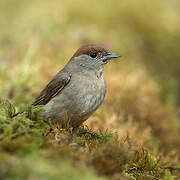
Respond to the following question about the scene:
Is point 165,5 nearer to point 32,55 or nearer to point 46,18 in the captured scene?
point 46,18

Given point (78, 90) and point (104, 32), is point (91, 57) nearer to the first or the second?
point (78, 90)

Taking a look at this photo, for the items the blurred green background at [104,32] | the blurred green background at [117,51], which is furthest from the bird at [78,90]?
the blurred green background at [104,32]

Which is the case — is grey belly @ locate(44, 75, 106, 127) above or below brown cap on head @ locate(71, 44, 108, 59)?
below

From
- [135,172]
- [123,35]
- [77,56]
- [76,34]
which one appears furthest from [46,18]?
[135,172]

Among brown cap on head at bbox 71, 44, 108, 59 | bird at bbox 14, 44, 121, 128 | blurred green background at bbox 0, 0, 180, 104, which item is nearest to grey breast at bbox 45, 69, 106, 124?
bird at bbox 14, 44, 121, 128

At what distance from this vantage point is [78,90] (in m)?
3.94

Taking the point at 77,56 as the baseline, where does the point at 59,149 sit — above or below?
below

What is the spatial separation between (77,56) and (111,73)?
68.8 inches

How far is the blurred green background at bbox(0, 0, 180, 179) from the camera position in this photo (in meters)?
5.37

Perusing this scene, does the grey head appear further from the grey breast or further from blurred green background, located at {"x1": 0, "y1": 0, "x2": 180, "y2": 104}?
blurred green background, located at {"x1": 0, "y1": 0, "x2": 180, "y2": 104}

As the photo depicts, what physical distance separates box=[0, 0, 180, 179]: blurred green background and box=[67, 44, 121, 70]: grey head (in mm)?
759

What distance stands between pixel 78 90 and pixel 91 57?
2.35 ft

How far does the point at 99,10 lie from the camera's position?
853cm

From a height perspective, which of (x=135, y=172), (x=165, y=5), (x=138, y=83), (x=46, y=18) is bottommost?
(x=135, y=172)
